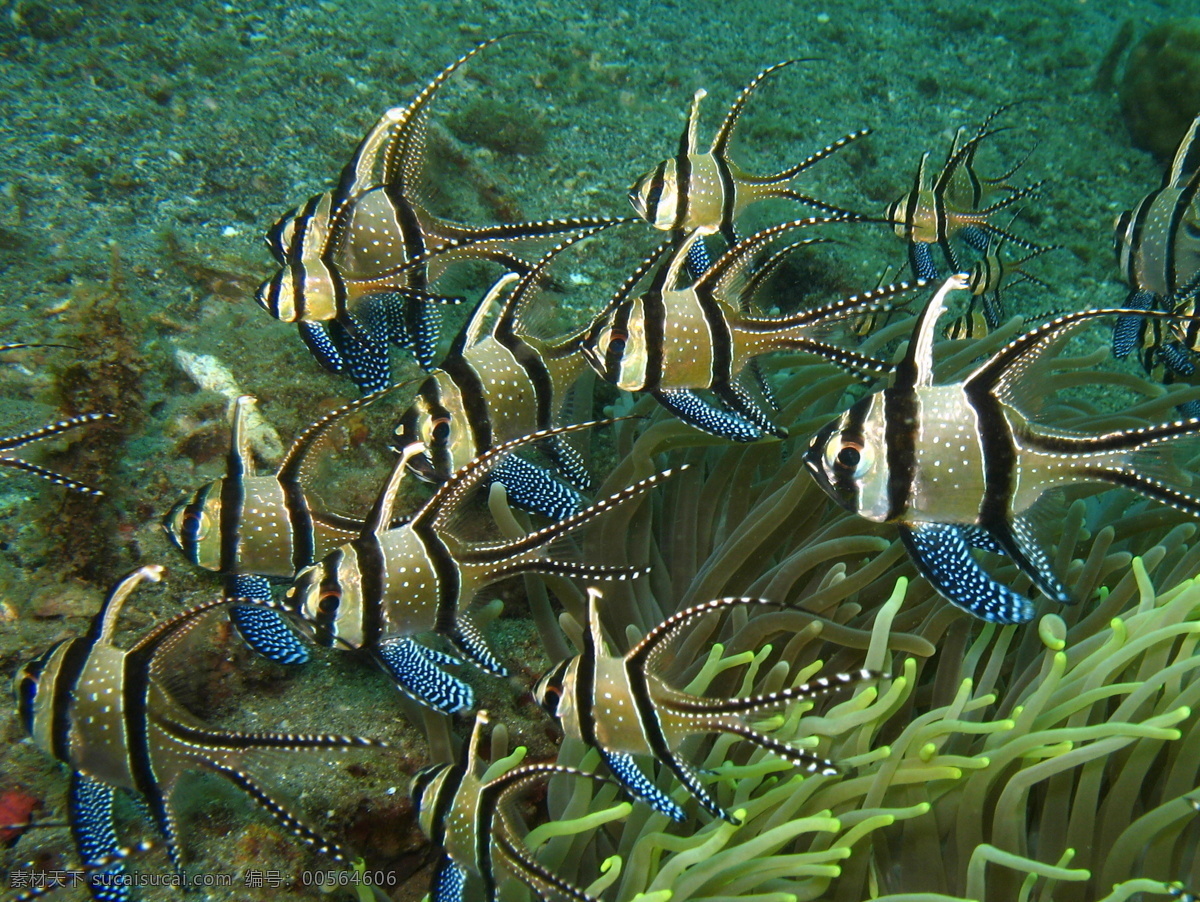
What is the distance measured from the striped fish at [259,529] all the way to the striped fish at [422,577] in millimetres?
311

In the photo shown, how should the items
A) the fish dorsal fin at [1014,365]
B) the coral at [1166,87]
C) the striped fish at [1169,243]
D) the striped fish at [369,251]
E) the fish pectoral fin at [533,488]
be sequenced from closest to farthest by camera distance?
1. the fish dorsal fin at [1014,365]
2. the fish pectoral fin at [533,488]
3. the striped fish at [369,251]
4. the striped fish at [1169,243]
5. the coral at [1166,87]

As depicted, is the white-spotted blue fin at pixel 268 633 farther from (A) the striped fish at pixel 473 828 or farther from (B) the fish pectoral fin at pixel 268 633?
(A) the striped fish at pixel 473 828

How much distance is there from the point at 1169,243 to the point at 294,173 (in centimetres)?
415

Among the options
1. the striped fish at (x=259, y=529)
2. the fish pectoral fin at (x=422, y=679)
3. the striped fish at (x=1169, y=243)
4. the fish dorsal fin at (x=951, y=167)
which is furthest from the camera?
the fish dorsal fin at (x=951, y=167)

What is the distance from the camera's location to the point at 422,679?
1.82 m

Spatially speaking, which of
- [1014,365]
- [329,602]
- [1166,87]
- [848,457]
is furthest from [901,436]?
[1166,87]

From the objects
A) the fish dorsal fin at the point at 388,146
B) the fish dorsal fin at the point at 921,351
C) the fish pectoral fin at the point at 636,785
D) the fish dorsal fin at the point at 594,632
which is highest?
the fish dorsal fin at the point at 388,146

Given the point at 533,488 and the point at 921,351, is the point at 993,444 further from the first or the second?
the point at 533,488

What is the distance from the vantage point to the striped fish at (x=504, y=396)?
2.15 meters

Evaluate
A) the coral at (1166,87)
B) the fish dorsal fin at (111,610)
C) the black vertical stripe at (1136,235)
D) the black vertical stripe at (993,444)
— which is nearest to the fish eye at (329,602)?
the fish dorsal fin at (111,610)

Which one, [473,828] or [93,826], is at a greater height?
[473,828]

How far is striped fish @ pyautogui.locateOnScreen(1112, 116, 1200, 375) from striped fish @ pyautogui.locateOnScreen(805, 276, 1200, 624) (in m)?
1.68

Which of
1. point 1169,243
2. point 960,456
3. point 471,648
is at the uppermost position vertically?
point 1169,243

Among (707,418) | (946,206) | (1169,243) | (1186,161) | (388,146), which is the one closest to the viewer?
(707,418)
